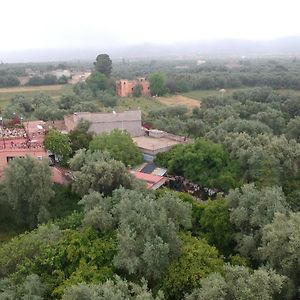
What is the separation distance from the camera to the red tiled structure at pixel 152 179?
78.2 feet

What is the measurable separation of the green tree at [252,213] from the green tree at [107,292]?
5.64 m

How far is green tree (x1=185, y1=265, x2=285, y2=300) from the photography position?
1314 cm

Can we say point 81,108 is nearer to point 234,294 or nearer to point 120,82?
point 120,82

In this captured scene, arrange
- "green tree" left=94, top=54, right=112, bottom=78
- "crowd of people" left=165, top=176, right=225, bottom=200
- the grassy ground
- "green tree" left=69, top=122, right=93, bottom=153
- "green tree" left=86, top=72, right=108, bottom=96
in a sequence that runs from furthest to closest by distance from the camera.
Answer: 1. "green tree" left=94, top=54, right=112, bottom=78
2. the grassy ground
3. "green tree" left=86, top=72, right=108, bottom=96
4. "green tree" left=69, top=122, right=93, bottom=153
5. "crowd of people" left=165, top=176, right=225, bottom=200

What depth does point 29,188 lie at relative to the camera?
2105 cm

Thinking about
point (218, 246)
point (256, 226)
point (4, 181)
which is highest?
point (4, 181)

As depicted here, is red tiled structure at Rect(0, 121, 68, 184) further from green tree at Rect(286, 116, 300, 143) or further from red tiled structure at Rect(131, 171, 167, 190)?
green tree at Rect(286, 116, 300, 143)

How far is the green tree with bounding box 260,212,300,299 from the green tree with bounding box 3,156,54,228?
10.6 m

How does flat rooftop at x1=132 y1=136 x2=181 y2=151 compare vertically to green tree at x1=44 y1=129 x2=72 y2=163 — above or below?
below

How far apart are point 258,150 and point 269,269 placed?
10.9 metres

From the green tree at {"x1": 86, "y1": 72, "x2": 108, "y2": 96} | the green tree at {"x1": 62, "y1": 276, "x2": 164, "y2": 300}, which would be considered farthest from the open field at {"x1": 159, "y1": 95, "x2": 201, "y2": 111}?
the green tree at {"x1": 62, "y1": 276, "x2": 164, "y2": 300}

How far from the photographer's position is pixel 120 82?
67812 mm

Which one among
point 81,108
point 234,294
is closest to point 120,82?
point 81,108

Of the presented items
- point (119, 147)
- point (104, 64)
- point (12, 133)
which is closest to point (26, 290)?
point (119, 147)
